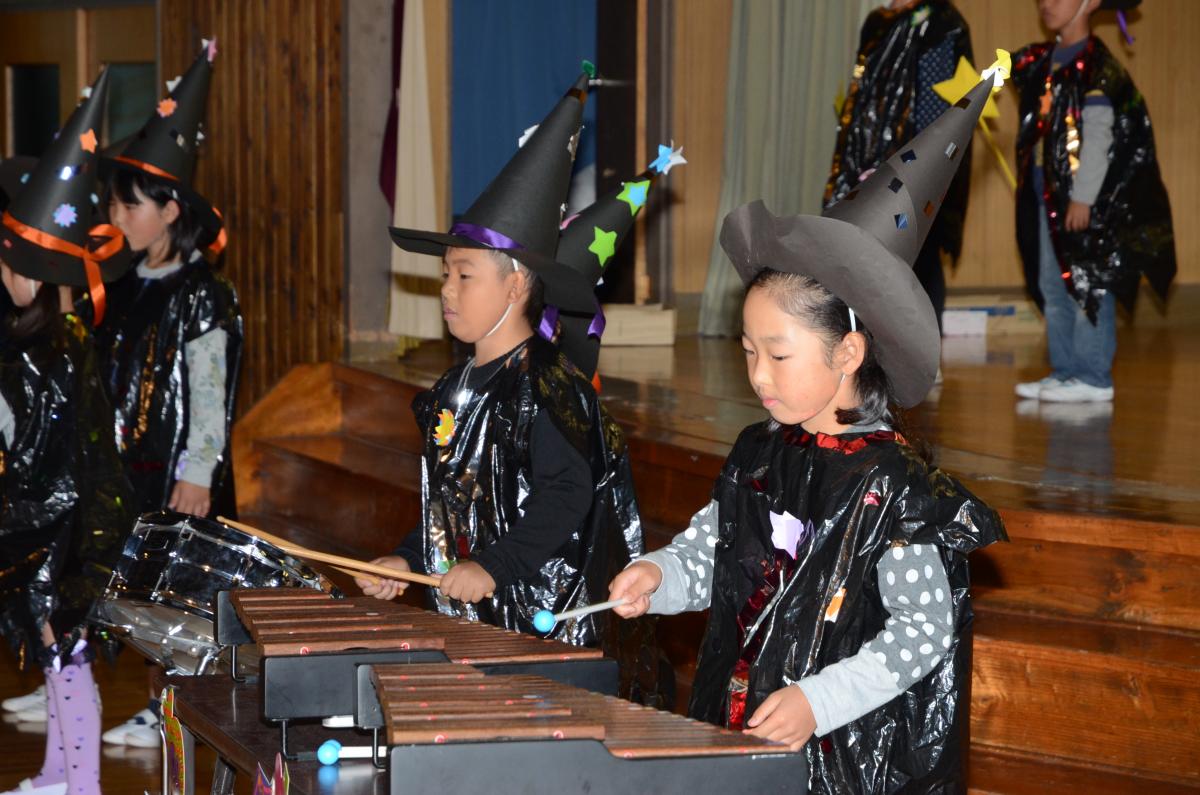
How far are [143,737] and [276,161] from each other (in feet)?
12.3

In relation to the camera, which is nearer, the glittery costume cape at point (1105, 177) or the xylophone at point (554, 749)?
the xylophone at point (554, 749)

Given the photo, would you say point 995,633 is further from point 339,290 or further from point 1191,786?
point 339,290

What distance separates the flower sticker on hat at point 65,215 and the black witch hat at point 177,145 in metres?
0.52

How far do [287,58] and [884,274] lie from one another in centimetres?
→ 558

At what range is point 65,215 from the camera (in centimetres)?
372

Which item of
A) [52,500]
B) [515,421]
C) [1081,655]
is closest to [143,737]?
[52,500]

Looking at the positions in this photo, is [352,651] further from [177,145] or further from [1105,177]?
[1105,177]

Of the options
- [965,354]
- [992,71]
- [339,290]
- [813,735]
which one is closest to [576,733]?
[813,735]

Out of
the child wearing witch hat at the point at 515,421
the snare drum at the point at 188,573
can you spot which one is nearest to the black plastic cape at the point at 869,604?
the child wearing witch hat at the point at 515,421

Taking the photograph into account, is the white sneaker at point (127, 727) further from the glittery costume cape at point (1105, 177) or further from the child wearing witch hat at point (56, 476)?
the glittery costume cape at point (1105, 177)

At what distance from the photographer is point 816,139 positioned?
8.35m

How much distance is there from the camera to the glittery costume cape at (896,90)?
564 centimetres

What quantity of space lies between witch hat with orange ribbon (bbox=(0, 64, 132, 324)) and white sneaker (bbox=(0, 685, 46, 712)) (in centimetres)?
129

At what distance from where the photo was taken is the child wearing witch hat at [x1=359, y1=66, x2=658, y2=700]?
118 inches
